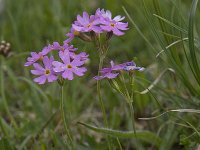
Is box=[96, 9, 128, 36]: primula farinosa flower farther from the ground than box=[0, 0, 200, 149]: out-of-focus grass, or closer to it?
farther from the ground

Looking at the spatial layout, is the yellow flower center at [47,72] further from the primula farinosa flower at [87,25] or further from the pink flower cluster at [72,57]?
the primula farinosa flower at [87,25]

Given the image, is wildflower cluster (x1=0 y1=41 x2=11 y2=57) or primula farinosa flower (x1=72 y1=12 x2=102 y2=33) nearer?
primula farinosa flower (x1=72 y1=12 x2=102 y2=33)

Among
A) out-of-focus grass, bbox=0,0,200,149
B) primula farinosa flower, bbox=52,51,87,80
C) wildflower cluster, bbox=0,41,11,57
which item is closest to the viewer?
primula farinosa flower, bbox=52,51,87,80

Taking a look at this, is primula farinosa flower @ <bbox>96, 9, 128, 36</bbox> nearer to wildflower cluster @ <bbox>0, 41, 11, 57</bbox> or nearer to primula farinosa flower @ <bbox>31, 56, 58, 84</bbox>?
primula farinosa flower @ <bbox>31, 56, 58, 84</bbox>

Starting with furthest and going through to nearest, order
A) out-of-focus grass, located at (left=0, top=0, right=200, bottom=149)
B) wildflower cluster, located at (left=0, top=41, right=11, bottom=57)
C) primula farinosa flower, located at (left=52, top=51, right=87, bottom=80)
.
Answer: wildflower cluster, located at (left=0, top=41, right=11, bottom=57)
out-of-focus grass, located at (left=0, top=0, right=200, bottom=149)
primula farinosa flower, located at (left=52, top=51, right=87, bottom=80)

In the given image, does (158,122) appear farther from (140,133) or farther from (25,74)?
(25,74)

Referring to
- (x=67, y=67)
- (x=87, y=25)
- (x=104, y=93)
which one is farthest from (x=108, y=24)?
(x=104, y=93)

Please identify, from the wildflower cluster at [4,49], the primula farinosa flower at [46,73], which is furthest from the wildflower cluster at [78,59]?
the wildflower cluster at [4,49]

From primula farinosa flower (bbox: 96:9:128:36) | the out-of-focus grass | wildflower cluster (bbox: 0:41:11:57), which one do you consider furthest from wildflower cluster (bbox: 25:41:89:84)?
wildflower cluster (bbox: 0:41:11:57)

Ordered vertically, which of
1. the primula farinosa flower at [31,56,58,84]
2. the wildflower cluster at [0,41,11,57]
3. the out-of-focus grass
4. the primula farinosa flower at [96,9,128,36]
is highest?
the primula farinosa flower at [96,9,128,36]

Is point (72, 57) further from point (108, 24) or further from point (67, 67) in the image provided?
point (108, 24)
